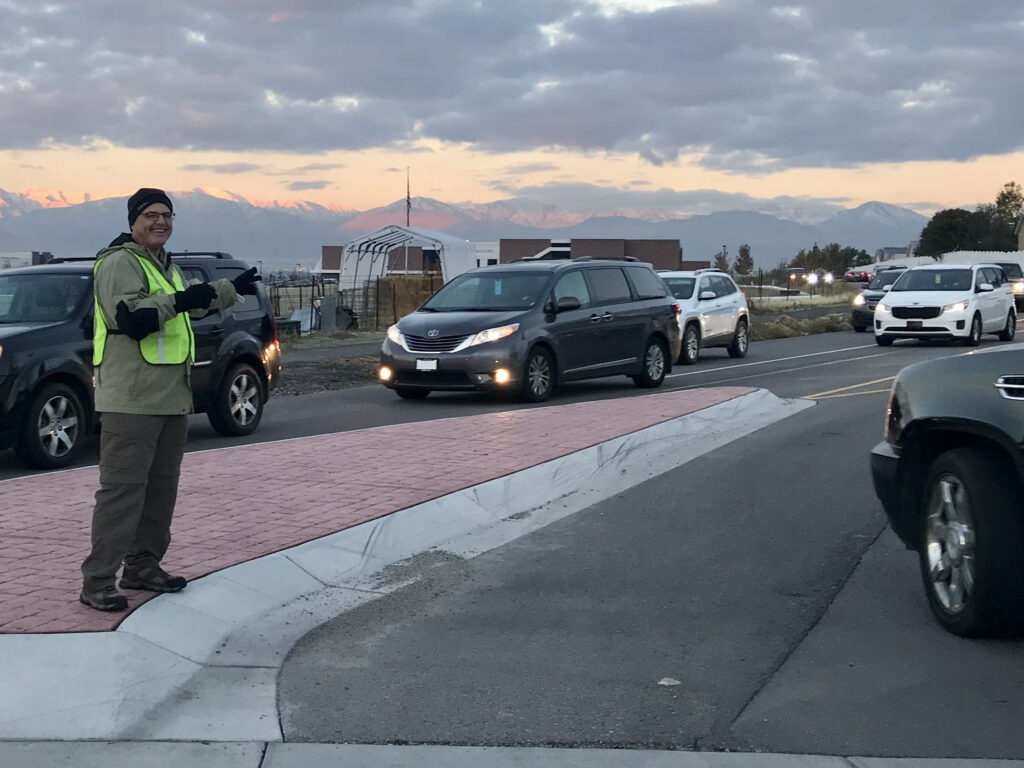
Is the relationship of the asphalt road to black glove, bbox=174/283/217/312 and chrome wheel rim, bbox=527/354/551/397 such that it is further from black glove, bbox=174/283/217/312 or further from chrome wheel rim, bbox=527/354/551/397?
chrome wheel rim, bbox=527/354/551/397

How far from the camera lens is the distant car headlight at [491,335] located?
1498 centimetres

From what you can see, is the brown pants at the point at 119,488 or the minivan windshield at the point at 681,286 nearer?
the brown pants at the point at 119,488

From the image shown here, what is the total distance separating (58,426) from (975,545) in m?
7.61

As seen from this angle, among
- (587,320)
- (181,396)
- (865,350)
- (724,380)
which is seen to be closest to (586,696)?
(181,396)

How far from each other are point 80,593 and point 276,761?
1.88 metres

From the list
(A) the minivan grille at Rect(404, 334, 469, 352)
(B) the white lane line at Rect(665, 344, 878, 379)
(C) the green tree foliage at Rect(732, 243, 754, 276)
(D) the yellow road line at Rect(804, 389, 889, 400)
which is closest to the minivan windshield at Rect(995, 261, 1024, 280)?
(B) the white lane line at Rect(665, 344, 878, 379)

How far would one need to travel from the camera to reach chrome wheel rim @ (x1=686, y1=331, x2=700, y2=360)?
22.6 m

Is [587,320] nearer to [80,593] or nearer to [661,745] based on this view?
[80,593]

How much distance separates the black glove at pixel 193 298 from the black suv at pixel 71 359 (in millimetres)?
3971

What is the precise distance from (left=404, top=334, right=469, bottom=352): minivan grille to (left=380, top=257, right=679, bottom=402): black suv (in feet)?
0.04

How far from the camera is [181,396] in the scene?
5.66 meters

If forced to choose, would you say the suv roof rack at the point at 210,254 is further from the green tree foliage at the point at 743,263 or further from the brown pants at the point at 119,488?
the green tree foliage at the point at 743,263

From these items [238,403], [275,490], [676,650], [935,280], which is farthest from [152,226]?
[935,280]

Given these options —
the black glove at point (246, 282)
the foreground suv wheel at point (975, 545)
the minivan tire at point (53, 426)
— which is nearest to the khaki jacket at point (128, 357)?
the black glove at point (246, 282)
